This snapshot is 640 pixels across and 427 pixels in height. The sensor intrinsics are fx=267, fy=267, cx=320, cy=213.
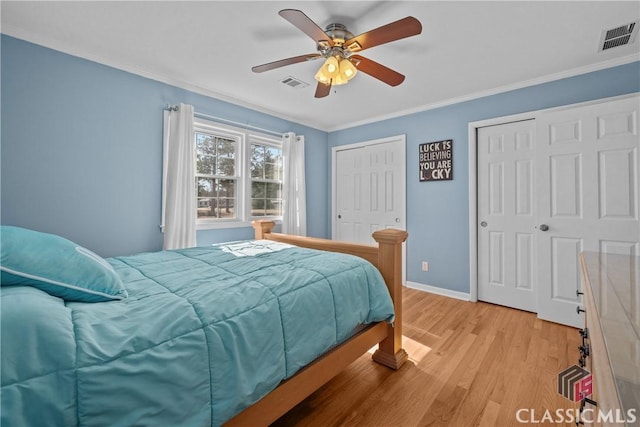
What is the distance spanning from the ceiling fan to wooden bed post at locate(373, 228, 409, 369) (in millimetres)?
1218

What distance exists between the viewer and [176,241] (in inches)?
111

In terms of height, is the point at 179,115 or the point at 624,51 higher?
the point at 624,51

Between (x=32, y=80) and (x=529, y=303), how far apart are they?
509 cm

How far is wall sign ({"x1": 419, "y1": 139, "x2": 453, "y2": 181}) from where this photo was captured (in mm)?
3406

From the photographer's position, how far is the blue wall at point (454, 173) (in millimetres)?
2713

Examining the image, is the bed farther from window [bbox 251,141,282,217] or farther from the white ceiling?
window [bbox 251,141,282,217]

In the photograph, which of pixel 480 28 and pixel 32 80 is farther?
pixel 32 80

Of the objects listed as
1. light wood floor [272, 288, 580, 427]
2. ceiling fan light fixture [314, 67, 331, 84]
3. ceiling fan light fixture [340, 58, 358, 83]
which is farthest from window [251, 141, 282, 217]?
light wood floor [272, 288, 580, 427]

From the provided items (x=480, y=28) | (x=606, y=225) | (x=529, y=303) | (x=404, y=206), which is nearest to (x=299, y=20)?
(x=480, y=28)

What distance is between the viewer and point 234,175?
3.57 meters

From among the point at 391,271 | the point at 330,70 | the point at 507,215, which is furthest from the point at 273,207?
the point at 507,215

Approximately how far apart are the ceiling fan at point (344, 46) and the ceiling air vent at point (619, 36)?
5.47ft

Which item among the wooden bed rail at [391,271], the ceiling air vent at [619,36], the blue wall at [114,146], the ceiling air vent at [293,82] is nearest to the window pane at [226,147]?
the blue wall at [114,146]

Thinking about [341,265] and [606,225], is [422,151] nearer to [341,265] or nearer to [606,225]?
[606,225]
